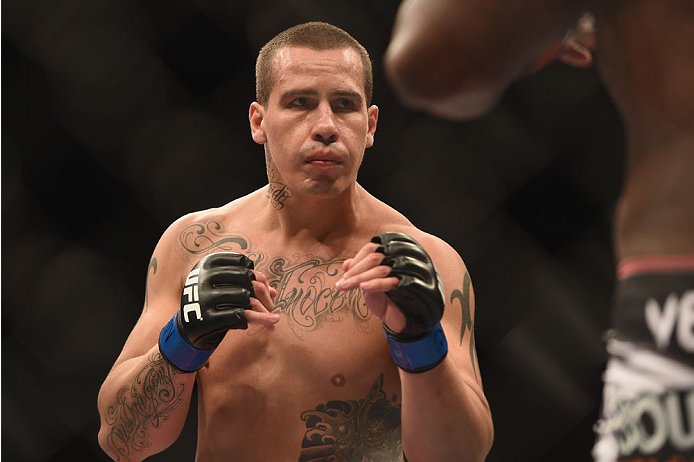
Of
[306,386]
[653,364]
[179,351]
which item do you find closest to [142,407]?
[179,351]

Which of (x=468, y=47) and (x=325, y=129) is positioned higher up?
(x=468, y=47)

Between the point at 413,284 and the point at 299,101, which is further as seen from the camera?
the point at 299,101

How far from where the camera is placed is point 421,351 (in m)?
1.32

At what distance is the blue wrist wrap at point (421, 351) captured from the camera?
1.30 metres

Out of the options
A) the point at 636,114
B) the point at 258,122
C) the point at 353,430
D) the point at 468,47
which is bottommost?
the point at 353,430

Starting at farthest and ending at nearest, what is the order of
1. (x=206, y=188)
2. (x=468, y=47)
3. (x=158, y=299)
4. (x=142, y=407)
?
(x=206, y=188) → (x=158, y=299) → (x=142, y=407) → (x=468, y=47)

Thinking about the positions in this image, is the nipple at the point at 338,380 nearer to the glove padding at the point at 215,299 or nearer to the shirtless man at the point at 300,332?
the shirtless man at the point at 300,332

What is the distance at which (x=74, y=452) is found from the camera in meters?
2.32

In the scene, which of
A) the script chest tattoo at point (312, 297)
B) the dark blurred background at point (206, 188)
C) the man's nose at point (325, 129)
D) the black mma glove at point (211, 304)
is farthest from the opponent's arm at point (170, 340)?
the dark blurred background at point (206, 188)

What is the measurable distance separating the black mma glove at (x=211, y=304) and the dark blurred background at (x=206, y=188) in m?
0.85

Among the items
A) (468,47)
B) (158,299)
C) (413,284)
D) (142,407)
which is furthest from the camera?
(158,299)

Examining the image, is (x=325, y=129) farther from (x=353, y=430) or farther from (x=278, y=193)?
A: (x=353, y=430)

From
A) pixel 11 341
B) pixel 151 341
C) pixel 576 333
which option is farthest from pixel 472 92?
→ pixel 11 341

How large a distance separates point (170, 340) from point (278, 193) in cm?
44
